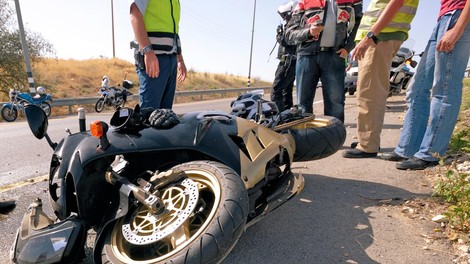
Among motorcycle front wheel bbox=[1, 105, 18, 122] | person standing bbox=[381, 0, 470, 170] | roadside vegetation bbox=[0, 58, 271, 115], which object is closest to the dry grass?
roadside vegetation bbox=[0, 58, 271, 115]

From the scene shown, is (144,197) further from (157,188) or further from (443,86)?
(443,86)

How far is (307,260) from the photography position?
1.70 meters

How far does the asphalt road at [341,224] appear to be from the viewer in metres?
1.74

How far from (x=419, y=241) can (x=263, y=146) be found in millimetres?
1038

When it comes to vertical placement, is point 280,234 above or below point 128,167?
below

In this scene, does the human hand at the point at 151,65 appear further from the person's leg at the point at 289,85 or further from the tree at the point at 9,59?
the tree at the point at 9,59

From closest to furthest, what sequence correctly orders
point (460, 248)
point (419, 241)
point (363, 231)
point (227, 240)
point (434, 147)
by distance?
point (227, 240), point (460, 248), point (419, 241), point (363, 231), point (434, 147)

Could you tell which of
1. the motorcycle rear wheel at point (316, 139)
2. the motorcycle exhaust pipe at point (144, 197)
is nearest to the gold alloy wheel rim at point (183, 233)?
the motorcycle exhaust pipe at point (144, 197)

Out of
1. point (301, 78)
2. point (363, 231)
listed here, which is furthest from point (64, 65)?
point (363, 231)

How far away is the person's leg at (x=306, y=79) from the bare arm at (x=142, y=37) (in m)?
1.80

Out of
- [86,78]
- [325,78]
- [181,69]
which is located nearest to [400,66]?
[325,78]

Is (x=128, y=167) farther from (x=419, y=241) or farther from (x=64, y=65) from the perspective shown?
(x=64, y=65)

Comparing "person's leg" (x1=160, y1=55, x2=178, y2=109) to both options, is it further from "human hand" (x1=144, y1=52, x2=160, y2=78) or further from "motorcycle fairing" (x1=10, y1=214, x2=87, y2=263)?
"motorcycle fairing" (x1=10, y1=214, x2=87, y2=263)

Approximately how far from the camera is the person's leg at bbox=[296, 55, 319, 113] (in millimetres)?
3792
